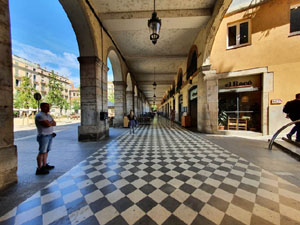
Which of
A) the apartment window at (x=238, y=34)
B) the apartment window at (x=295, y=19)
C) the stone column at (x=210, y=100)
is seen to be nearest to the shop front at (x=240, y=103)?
the stone column at (x=210, y=100)

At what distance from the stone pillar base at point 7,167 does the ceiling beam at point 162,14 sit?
5.77m

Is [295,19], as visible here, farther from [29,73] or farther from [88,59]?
[29,73]

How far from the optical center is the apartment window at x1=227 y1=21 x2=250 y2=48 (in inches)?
239

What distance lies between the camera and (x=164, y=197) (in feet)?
5.93

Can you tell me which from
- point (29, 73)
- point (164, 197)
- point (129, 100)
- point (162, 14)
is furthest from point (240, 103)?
point (29, 73)

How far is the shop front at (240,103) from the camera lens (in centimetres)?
630

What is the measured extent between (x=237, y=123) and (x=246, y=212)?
248 inches

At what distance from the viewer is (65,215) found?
150 centimetres

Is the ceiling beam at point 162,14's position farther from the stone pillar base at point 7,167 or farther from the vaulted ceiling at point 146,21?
the stone pillar base at point 7,167

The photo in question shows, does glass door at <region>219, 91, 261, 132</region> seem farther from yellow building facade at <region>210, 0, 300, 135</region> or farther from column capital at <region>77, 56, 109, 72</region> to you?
column capital at <region>77, 56, 109, 72</region>

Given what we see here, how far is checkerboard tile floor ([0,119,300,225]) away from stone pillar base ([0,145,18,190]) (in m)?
0.68

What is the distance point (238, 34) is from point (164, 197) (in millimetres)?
8104

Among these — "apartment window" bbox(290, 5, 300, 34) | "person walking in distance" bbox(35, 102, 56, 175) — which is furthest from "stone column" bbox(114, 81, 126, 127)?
"apartment window" bbox(290, 5, 300, 34)

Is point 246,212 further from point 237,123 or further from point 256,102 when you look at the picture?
point 256,102
